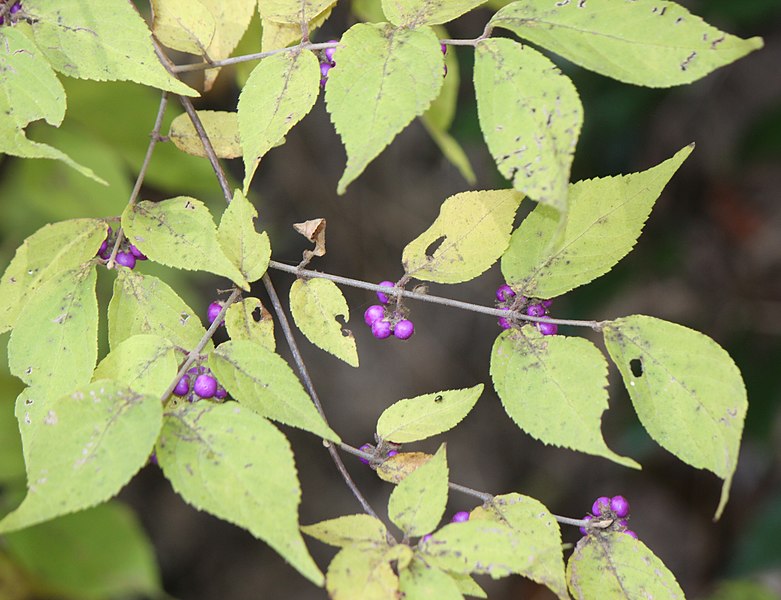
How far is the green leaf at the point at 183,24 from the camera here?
109cm

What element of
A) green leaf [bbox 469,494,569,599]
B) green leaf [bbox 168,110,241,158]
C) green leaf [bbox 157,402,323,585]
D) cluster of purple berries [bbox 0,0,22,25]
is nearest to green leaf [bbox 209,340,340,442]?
green leaf [bbox 157,402,323,585]

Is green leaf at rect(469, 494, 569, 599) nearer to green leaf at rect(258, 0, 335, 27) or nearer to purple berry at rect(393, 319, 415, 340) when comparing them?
purple berry at rect(393, 319, 415, 340)

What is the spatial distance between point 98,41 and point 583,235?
61 cm

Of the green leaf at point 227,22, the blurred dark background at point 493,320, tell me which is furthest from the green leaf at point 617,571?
the blurred dark background at point 493,320

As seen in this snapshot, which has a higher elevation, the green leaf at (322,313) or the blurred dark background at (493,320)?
the green leaf at (322,313)

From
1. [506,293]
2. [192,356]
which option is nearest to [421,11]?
[506,293]

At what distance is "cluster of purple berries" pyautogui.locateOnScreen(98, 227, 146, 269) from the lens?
108 cm

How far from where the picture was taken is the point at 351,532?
3.00ft

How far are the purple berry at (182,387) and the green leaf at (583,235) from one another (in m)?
0.41

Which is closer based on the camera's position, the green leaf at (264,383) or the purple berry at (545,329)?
the green leaf at (264,383)

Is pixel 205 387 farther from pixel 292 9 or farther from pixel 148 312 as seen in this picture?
pixel 292 9

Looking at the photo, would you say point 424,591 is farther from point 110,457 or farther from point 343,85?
point 343,85

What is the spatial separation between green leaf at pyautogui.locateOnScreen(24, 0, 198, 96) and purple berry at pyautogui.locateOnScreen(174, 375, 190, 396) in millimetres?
332

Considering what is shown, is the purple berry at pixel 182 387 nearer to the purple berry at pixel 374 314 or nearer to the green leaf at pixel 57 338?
the green leaf at pixel 57 338
